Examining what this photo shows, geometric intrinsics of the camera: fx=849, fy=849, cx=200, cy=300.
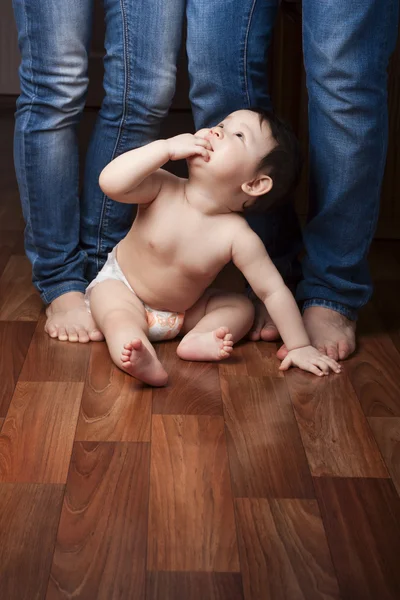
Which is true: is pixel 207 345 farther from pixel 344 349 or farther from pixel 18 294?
pixel 18 294

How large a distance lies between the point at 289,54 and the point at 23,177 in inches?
33.2

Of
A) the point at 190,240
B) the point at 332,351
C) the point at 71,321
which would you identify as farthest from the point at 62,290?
the point at 332,351

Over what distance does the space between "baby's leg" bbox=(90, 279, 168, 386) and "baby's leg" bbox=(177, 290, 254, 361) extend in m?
0.09

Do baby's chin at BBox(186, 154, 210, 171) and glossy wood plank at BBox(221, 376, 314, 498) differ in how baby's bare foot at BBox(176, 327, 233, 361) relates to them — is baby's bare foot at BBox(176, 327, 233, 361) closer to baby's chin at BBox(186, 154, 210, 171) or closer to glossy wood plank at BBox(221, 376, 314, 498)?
glossy wood plank at BBox(221, 376, 314, 498)

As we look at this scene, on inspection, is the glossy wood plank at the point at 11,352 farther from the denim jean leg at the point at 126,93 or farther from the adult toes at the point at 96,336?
the denim jean leg at the point at 126,93

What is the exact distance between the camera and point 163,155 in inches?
53.6

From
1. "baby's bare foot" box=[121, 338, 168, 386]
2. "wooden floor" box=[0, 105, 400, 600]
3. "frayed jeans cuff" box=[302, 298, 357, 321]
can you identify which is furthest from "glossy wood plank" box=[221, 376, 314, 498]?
"frayed jeans cuff" box=[302, 298, 357, 321]

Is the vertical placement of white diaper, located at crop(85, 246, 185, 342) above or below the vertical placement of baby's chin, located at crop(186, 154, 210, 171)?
below

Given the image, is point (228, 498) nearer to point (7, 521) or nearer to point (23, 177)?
point (7, 521)

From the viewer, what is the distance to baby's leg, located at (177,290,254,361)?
141cm

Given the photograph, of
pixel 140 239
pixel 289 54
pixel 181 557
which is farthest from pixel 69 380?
pixel 289 54

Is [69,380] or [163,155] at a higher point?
[163,155]

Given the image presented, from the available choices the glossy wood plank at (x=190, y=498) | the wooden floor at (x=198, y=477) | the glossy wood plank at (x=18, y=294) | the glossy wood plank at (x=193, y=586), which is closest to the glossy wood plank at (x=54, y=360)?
the wooden floor at (x=198, y=477)

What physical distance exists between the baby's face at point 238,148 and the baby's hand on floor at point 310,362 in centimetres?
30
